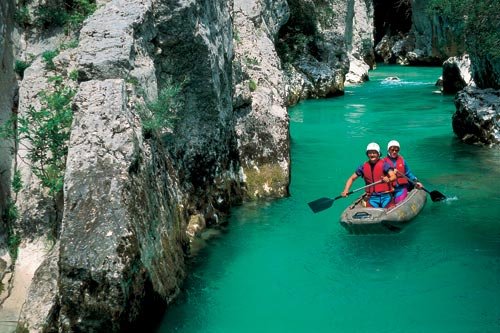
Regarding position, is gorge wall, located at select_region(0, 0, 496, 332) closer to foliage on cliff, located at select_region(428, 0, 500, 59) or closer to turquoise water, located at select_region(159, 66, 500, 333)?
turquoise water, located at select_region(159, 66, 500, 333)

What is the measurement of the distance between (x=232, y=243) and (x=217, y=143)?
1738 millimetres

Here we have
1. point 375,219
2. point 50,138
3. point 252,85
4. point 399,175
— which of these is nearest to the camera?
point 50,138

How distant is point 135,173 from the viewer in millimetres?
6121

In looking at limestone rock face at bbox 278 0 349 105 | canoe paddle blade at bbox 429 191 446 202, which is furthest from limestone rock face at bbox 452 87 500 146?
limestone rock face at bbox 278 0 349 105

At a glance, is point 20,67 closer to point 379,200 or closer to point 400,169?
point 379,200

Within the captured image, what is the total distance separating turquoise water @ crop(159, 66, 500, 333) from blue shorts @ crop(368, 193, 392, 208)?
0.63 metres

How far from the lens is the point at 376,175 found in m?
9.75

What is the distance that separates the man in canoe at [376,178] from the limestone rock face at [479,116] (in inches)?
245

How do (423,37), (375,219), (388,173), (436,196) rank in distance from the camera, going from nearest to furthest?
1. (375,219)
2. (388,173)
3. (436,196)
4. (423,37)

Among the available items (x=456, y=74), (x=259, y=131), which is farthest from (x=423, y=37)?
(x=259, y=131)

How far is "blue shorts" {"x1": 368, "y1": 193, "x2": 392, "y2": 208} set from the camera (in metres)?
9.71

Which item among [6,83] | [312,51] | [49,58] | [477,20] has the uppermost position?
[477,20]

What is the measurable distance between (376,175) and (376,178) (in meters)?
0.05

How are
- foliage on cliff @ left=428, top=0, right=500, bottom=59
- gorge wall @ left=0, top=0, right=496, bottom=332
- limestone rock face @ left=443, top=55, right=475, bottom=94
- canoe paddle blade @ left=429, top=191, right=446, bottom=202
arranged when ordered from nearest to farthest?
gorge wall @ left=0, top=0, right=496, bottom=332 < canoe paddle blade @ left=429, top=191, right=446, bottom=202 < foliage on cliff @ left=428, top=0, right=500, bottom=59 < limestone rock face @ left=443, top=55, right=475, bottom=94
